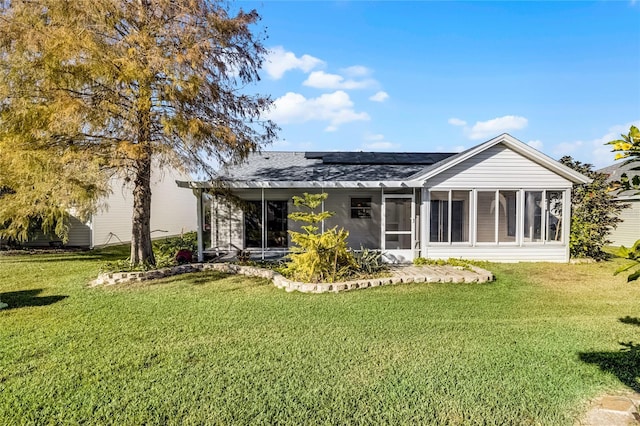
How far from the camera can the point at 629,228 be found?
17.1 metres

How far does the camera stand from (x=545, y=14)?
11.2 metres

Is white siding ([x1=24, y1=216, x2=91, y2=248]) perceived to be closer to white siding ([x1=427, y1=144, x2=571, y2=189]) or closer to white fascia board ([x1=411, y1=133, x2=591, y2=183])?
white fascia board ([x1=411, y1=133, x2=591, y2=183])

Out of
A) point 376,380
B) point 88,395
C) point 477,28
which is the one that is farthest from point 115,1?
point 477,28

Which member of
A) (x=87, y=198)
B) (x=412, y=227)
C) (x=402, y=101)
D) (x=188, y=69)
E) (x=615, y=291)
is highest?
(x=402, y=101)

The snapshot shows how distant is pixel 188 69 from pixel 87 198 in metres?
4.28

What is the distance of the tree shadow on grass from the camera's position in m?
3.87

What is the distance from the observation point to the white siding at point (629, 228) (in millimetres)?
16625

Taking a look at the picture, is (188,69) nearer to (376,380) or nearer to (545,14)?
(376,380)

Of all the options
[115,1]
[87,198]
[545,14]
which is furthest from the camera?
[545,14]

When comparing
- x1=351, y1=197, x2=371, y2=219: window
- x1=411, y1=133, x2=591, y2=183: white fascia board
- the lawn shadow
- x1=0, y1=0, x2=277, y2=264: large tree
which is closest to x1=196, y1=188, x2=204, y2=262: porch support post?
x1=0, y1=0, x2=277, y2=264: large tree

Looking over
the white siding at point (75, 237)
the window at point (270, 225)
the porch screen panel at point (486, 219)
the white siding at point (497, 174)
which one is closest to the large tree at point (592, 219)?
the white siding at point (497, 174)

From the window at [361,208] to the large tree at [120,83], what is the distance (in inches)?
204

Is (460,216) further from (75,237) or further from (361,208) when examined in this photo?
(75,237)

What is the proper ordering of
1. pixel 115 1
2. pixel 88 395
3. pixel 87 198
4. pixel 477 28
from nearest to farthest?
1. pixel 88 395
2. pixel 115 1
3. pixel 87 198
4. pixel 477 28
